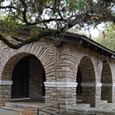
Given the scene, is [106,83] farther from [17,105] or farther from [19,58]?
[17,105]

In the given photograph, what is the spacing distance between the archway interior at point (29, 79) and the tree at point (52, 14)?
296 inches

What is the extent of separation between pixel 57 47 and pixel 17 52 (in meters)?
2.09

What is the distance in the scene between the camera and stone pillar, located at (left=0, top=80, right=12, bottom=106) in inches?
603

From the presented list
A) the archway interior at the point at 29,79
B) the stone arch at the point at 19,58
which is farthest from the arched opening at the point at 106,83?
the stone arch at the point at 19,58

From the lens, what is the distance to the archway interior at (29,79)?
17.1m

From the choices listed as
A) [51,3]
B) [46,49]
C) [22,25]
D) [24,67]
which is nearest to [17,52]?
[46,49]

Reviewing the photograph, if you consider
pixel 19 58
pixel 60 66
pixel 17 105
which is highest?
pixel 19 58

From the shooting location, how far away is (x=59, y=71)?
44.3 feet

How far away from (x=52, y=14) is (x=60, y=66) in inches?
172

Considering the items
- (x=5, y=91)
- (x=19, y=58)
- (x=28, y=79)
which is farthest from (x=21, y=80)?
(x=19, y=58)

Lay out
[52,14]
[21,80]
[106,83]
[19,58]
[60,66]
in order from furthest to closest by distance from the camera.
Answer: [106,83] < [21,80] < [19,58] < [60,66] < [52,14]

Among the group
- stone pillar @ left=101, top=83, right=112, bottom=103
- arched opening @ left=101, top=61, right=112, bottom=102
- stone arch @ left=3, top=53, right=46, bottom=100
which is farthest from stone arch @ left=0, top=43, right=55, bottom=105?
stone pillar @ left=101, top=83, right=112, bottom=103

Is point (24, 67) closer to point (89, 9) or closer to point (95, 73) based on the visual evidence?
point (95, 73)

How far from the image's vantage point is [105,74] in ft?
65.4
